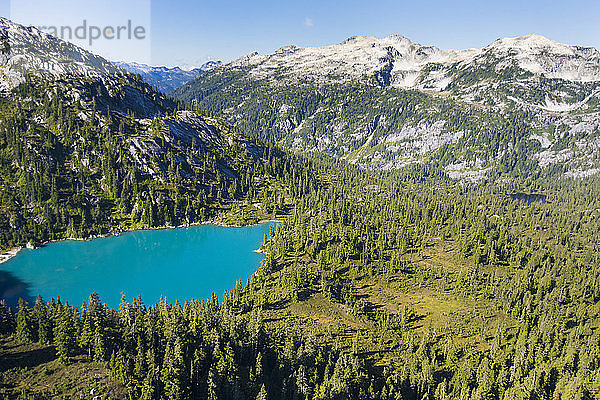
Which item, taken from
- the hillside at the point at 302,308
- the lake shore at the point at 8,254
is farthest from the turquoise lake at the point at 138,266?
the hillside at the point at 302,308

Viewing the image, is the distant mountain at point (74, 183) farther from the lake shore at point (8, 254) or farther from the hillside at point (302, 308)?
the lake shore at point (8, 254)

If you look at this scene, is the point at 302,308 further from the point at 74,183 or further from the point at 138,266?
the point at 74,183

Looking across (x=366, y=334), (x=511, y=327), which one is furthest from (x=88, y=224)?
(x=511, y=327)

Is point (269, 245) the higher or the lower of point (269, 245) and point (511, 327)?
the higher

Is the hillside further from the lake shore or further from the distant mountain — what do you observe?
the lake shore

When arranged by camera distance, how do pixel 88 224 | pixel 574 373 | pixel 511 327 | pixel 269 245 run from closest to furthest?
pixel 574 373
pixel 511 327
pixel 269 245
pixel 88 224

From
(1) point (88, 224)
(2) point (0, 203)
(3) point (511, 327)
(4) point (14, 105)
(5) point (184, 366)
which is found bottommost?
(3) point (511, 327)

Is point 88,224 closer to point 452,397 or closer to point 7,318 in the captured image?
point 7,318

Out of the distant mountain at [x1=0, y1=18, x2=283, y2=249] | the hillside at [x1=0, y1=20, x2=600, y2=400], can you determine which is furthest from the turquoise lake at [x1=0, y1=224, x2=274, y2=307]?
the distant mountain at [x1=0, y1=18, x2=283, y2=249]
